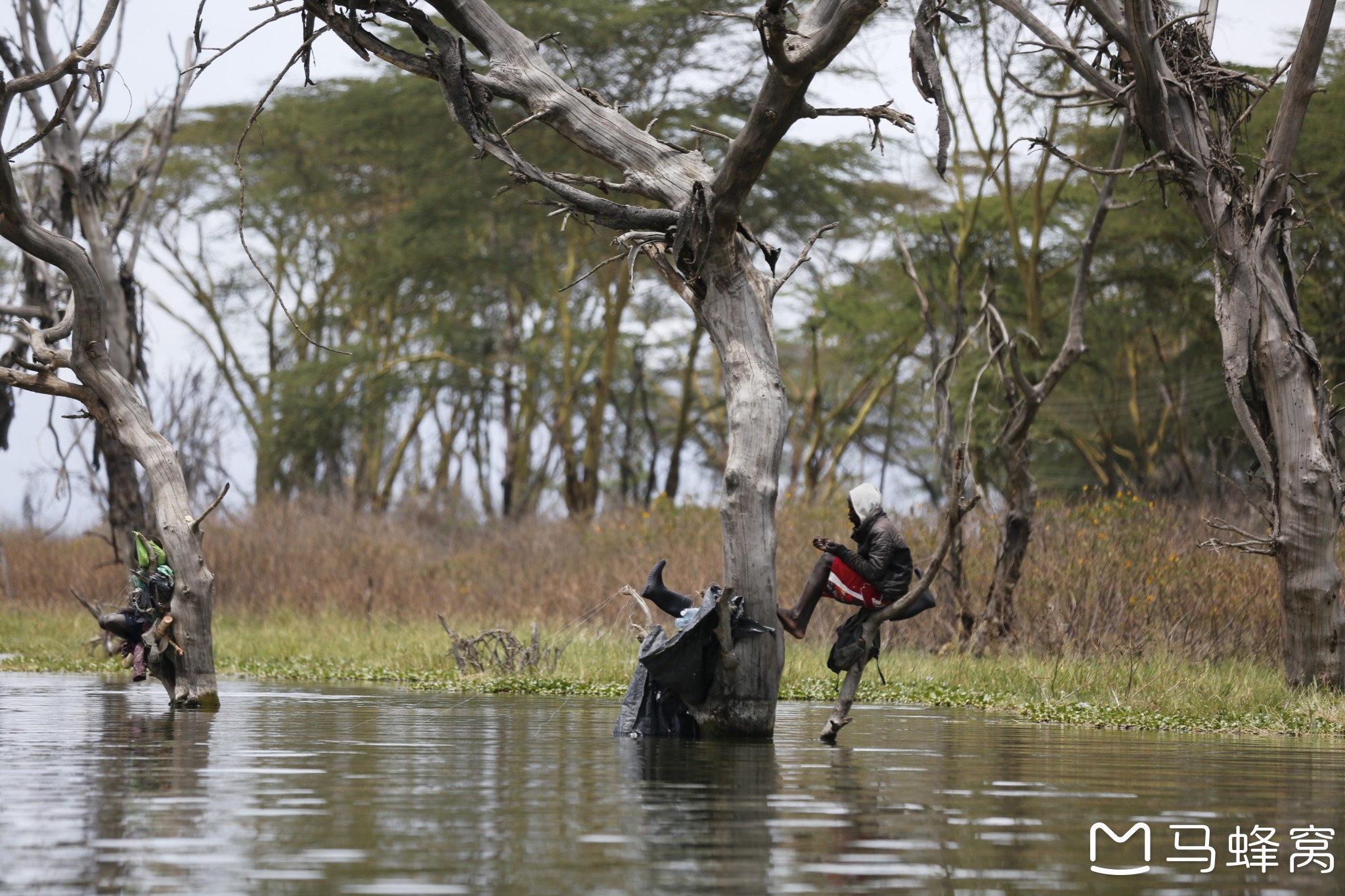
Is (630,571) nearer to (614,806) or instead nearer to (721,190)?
(721,190)

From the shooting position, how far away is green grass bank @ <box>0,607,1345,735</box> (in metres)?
13.2

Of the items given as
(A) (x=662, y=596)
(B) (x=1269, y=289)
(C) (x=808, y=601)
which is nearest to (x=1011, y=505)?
(B) (x=1269, y=289)

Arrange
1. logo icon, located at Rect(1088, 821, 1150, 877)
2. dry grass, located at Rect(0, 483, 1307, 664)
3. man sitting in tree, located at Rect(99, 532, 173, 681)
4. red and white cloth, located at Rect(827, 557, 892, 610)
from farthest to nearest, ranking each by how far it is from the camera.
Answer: dry grass, located at Rect(0, 483, 1307, 664) → man sitting in tree, located at Rect(99, 532, 173, 681) → red and white cloth, located at Rect(827, 557, 892, 610) → logo icon, located at Rect(1088, 821, 1150, 877)

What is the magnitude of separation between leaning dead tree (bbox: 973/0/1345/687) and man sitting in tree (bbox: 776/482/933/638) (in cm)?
506

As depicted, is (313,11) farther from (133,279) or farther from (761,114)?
(133,279)

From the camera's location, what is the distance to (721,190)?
1073cm

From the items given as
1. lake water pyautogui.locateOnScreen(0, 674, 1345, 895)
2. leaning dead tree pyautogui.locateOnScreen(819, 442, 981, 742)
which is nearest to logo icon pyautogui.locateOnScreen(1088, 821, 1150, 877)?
lake water pyautogui.locateOnScreen(0, 674, 1345, 895)

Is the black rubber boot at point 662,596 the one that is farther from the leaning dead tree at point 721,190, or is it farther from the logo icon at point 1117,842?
the logo icon at point 1117,842

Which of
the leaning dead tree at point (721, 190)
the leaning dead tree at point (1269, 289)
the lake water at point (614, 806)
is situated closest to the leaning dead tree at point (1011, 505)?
the leaning dead tree at point (1269, 289)

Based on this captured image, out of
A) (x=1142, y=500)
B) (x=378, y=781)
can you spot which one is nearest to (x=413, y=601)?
(x=1142, y=500)

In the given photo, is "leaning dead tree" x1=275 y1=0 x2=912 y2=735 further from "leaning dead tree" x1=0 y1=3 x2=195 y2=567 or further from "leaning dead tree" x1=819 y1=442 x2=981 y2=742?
"leaning dead tree" x1=0 y1=3 x2=195 y2=567

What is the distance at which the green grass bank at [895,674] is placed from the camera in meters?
13.2

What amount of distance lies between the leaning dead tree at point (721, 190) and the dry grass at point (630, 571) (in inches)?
301

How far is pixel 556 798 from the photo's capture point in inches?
303
